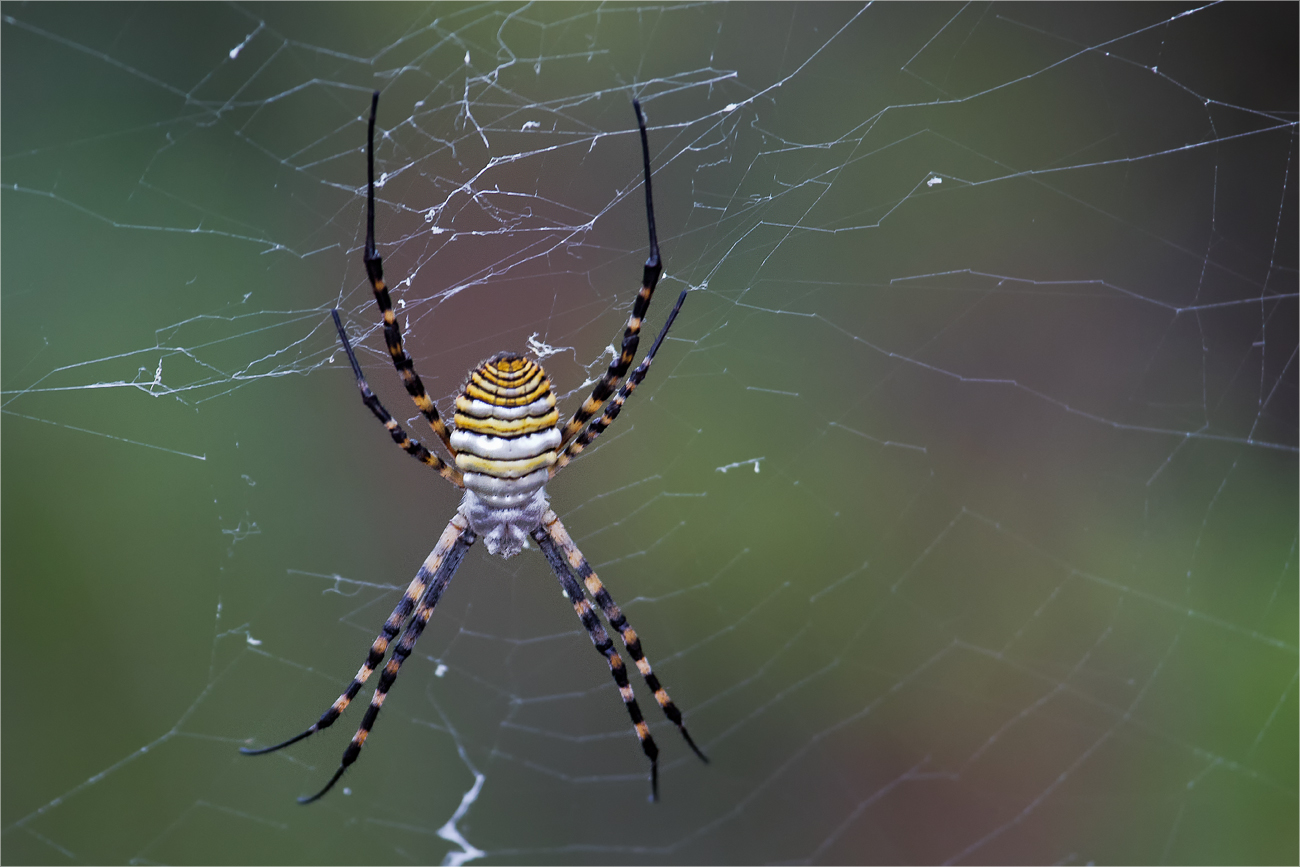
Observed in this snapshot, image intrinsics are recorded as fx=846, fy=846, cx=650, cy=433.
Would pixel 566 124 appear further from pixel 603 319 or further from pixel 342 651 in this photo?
pixel 342 651

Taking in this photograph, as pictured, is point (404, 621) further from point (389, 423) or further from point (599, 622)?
point (389, 423)

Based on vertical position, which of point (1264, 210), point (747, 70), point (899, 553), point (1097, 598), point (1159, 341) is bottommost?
point (1097, 598)

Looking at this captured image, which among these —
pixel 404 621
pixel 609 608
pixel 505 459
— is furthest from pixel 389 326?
pixel 609 608

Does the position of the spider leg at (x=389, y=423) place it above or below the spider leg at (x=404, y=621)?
above

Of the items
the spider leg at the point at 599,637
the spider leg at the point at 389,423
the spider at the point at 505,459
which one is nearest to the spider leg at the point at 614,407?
the spider at the point at 505,459

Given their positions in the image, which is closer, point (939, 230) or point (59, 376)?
point (59, 376)

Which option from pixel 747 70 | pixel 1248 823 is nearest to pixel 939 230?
pixel 747 70

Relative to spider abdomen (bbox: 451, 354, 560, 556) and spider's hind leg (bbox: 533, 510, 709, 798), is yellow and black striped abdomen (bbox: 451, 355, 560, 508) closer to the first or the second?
spider abdomen (bbox: 451, 354, 560, 556)

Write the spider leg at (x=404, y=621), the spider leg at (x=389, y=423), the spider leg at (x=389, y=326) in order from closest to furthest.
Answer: the spider leg at (x=389, y=326), the spider leg at (x=389, y=423), the spider leg at (x=404, y=621)

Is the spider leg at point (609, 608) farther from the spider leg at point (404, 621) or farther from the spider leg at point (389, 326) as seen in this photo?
the spider leg at point (389, 326)
